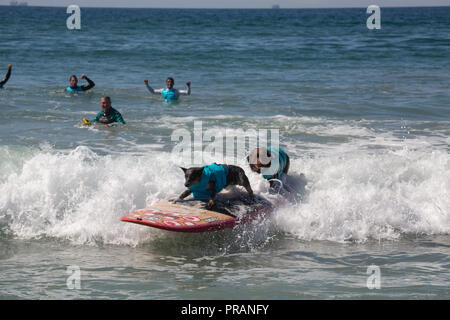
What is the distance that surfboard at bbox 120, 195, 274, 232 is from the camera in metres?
6.29

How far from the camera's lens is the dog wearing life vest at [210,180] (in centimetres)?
644

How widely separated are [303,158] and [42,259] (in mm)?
5428

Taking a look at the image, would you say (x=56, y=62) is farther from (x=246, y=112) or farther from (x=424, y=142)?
(x=424, y=142)

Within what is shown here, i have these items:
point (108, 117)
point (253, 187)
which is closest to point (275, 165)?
point (253, 187)

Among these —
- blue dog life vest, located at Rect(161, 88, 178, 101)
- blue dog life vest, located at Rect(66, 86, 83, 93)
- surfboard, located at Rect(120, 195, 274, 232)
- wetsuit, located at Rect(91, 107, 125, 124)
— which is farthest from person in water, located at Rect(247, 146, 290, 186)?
blue dog life vest, located at Rect(66, 86, 83, 93)

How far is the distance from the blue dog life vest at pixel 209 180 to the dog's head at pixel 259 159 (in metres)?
0.86

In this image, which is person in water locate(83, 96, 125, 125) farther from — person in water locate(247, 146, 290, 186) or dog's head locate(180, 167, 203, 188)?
dog's head locate(180, 167, 203, 188)

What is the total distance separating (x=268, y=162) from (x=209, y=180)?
1296 millimetres

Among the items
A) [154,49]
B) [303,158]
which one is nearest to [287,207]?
[303,158]

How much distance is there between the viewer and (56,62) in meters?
23.7

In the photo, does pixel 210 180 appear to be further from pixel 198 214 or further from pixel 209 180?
pixel 198 214

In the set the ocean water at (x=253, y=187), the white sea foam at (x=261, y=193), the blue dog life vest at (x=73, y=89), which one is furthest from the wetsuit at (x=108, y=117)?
the blue dog life vest at (x=73, y=89)

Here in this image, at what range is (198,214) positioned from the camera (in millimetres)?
6566

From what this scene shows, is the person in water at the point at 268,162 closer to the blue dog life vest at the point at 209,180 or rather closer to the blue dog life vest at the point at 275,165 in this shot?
the blue dog life vest at the point at 275,165
